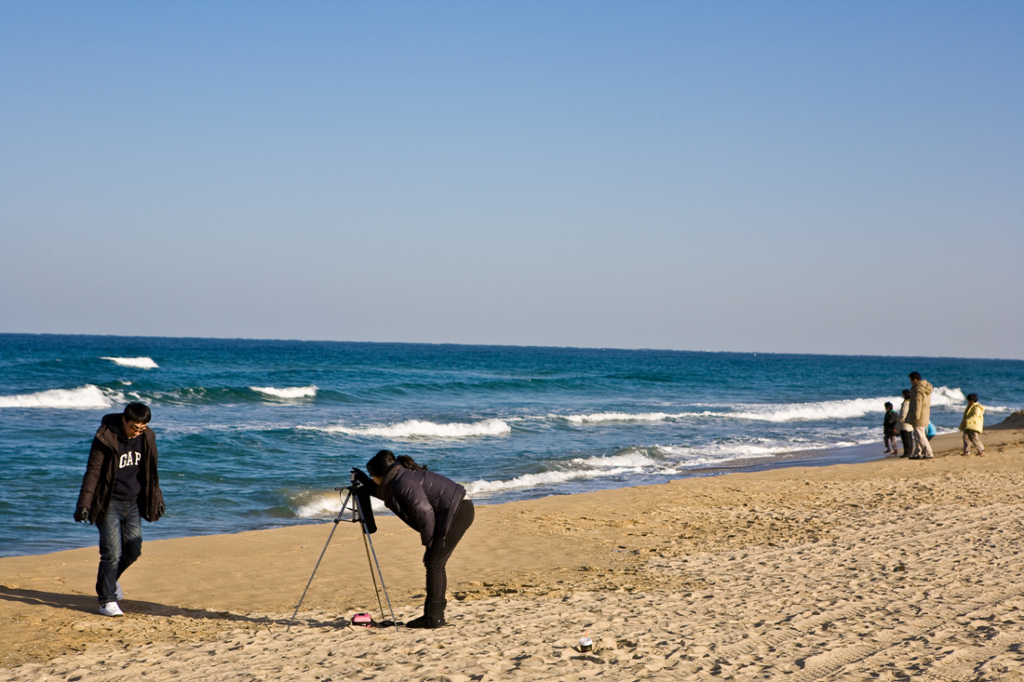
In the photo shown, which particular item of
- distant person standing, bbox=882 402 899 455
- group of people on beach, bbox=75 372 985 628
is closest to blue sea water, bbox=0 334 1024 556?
distant person standing, bbox=882 402 899 455

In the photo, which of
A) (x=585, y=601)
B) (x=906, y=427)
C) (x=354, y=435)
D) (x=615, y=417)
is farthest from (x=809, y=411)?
(x=585, y=601)

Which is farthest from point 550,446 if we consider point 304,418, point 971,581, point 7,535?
point 971,581

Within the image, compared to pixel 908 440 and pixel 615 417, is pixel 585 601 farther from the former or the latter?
pixel 615 417

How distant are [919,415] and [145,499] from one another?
14.9 meters

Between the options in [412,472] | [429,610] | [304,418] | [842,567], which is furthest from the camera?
[304,418]

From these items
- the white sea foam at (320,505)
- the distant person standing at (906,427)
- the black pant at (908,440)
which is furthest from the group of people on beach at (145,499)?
the black pant at (908,440)

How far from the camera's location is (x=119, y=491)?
630 centimetres

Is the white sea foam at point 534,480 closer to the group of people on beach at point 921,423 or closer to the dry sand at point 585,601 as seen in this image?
the dry sand at point 585,601

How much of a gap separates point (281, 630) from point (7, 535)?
5.85 meters

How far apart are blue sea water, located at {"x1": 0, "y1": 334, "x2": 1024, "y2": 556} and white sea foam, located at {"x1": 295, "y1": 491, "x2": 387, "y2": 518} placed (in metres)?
0.05

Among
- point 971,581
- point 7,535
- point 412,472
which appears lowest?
point 7,535

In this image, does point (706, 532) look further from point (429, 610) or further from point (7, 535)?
point (7, 535)

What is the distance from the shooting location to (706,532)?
1016 centimetres

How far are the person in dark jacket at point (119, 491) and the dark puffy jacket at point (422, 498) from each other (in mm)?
1917
